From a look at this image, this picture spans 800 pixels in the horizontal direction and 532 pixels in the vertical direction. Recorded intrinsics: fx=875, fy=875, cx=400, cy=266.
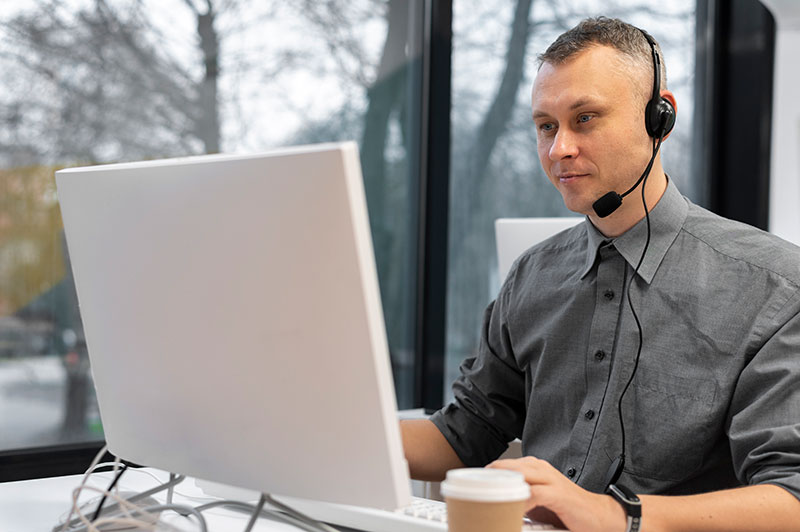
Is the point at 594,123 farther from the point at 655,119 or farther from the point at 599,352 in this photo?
the point at 599,352

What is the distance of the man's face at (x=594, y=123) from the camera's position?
1.27 m

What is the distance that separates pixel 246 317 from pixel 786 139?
3.21 metres

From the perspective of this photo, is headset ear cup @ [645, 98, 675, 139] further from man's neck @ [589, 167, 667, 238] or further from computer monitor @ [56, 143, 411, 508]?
computer monitor @ [56, 143, 411, 508]

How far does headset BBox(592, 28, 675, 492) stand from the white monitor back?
0.32 metres

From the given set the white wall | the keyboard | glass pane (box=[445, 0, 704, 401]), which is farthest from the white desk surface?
the white wall

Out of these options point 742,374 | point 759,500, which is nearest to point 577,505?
point 759,500

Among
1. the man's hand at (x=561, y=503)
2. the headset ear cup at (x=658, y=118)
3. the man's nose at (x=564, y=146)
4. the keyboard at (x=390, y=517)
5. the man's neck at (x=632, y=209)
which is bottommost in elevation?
the keyboard at (x=390, y=517)

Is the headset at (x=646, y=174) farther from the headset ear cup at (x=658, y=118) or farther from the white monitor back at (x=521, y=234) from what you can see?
the white monitor back at (x=521, y=234)

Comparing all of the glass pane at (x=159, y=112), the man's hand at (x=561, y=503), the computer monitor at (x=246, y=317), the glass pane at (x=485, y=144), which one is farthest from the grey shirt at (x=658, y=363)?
the glass pane at (x=485, y=144)

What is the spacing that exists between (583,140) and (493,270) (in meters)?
1.61

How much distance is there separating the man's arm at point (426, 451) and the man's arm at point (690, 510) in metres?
0.39

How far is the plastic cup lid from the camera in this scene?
0.76 m

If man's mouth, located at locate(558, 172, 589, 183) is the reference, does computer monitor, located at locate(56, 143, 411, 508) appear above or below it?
below

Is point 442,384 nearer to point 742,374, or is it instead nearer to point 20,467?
point 20,467
